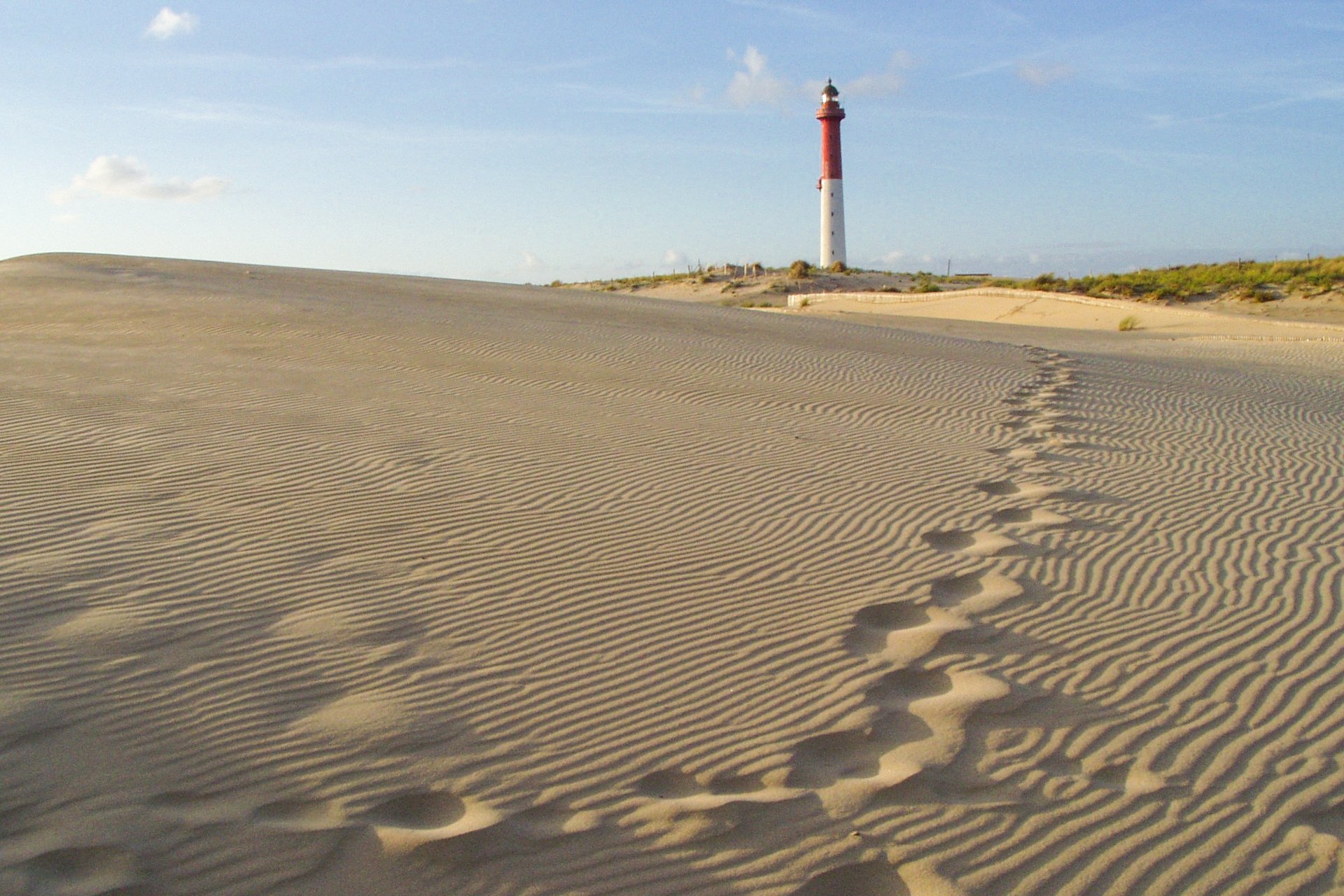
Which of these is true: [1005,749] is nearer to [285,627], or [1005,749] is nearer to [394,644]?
[394,644]

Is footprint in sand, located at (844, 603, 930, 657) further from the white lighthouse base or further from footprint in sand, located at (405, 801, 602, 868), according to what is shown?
the white lighthouse base

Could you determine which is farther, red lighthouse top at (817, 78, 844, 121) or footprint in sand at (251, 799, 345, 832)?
red lighthouse top at (817, 78, 844, 121)

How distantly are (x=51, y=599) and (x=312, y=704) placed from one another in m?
1.48

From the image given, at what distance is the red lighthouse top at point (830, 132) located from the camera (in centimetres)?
4309

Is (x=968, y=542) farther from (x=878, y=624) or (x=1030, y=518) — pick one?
(x=878, y=624)

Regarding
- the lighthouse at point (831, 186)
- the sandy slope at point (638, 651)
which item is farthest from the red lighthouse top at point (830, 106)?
the sandy slope at point (638, 651)

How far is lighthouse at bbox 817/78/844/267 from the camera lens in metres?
43.1

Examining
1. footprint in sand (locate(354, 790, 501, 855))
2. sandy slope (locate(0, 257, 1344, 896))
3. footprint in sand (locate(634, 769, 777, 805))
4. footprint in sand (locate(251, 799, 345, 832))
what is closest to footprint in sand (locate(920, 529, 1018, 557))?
sandy slope (locate(0, 257, 1344, 896))

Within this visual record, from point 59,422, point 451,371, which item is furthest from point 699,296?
point 59,422

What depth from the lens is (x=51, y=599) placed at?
4.53m

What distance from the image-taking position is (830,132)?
143 ft

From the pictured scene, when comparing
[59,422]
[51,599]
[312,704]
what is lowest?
[312,704]

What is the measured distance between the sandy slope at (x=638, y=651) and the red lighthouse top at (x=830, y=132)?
3571 centimetres

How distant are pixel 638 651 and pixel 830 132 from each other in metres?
41.8
